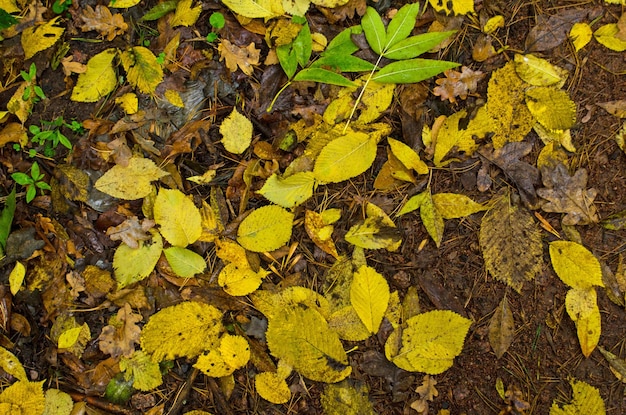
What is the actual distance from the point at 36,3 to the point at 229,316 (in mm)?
1590

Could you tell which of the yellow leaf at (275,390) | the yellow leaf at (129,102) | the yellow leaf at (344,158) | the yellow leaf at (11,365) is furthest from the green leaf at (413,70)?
the yellow leaf at (11,365)

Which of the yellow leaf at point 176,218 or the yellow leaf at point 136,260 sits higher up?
the yellow leaf at point 176,218

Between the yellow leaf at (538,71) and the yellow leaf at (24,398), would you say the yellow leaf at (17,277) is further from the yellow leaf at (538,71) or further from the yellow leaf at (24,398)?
the yellow leaf at (538,71)

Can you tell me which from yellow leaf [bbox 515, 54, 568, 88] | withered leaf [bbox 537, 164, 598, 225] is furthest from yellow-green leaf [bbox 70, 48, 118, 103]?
withered leaf [bbox 537, 164, 598, 225]

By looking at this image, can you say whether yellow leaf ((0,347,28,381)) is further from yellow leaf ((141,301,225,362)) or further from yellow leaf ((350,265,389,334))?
yellow leaf ((350,265,389,334))

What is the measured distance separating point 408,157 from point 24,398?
1.85 meters

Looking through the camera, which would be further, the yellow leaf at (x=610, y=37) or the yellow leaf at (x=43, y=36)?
the yellow leaf at (x=43, y=36)

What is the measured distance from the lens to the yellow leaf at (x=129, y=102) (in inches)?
77.3

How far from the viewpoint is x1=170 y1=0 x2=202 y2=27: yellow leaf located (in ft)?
6.41

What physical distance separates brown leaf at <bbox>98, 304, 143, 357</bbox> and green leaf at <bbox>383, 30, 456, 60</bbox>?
149 centimetres

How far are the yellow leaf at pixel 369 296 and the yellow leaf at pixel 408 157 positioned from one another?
0.44 m

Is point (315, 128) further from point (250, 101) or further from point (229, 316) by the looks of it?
point (229, 316)

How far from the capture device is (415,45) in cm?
188

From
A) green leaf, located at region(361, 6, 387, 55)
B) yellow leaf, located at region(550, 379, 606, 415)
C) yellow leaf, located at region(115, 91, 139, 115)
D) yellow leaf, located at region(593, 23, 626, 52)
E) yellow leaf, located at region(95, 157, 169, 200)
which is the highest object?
green leaf, located at region(361, 6, 387, 55)
